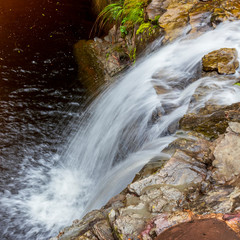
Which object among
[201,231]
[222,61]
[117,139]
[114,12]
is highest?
[114,12]

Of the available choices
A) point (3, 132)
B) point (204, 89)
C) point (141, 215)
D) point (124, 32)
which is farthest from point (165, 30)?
point (141, 215)

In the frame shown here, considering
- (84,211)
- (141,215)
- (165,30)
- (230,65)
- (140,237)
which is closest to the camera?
(140,237)

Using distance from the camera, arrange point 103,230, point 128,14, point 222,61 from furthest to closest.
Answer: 1. point 128,14
2. point 222,61
3. point 103,230

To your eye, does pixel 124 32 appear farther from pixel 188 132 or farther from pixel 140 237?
pixel 140 237

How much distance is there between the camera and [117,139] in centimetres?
512

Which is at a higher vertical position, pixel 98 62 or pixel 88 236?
pixel 88 236

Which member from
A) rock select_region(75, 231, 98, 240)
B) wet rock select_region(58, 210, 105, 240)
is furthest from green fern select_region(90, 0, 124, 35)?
rock select_region(75, 231, 98, 240)

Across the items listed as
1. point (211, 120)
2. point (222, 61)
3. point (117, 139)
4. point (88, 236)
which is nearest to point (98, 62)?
point (117, 139)

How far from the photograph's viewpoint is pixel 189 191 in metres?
2.79

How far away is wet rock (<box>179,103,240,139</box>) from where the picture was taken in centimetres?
353

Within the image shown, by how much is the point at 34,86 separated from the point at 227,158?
4.90 metres

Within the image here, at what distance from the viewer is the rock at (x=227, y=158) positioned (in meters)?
2.78

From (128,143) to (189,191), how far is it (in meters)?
2.20

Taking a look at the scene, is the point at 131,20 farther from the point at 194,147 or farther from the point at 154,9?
the point at 194,147
